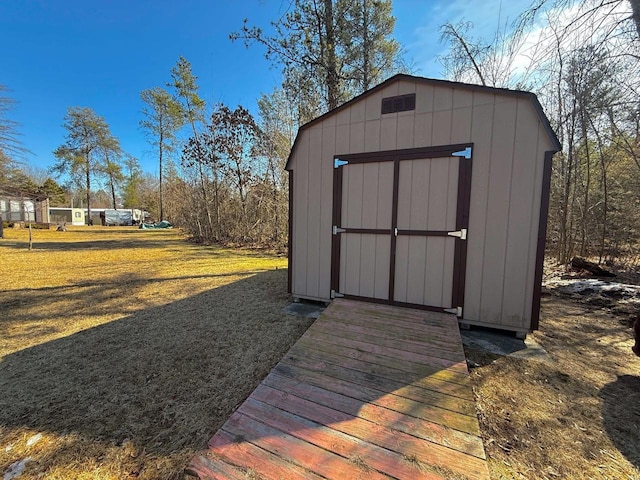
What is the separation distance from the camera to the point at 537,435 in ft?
5.21

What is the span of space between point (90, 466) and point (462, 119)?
3957mm

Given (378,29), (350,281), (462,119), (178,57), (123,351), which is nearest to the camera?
(123,351)

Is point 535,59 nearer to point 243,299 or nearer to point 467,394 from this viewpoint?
point 467,394

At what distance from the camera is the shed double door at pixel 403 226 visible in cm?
295

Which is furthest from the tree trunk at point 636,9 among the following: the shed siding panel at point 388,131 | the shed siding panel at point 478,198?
the shed siding panel at point 388,131

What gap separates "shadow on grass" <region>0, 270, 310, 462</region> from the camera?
65.6 inches

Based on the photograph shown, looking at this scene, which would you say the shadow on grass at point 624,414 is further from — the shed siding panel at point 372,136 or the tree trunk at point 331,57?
the tree trunk at point 331,57

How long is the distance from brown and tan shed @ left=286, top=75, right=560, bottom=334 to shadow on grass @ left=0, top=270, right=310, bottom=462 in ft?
4.17

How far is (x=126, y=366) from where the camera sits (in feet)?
7.77

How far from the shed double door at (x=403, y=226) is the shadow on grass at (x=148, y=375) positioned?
1.09 meters

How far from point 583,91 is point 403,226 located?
6295 millimetres

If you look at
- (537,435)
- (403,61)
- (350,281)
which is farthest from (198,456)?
(403,61)

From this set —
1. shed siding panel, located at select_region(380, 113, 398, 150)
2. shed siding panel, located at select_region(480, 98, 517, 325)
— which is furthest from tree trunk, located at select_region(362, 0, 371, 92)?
shed siding panel, located at select_region(480, 98, 517, 325)

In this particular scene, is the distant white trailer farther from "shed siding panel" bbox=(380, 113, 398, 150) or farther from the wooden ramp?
the wooden ramp
